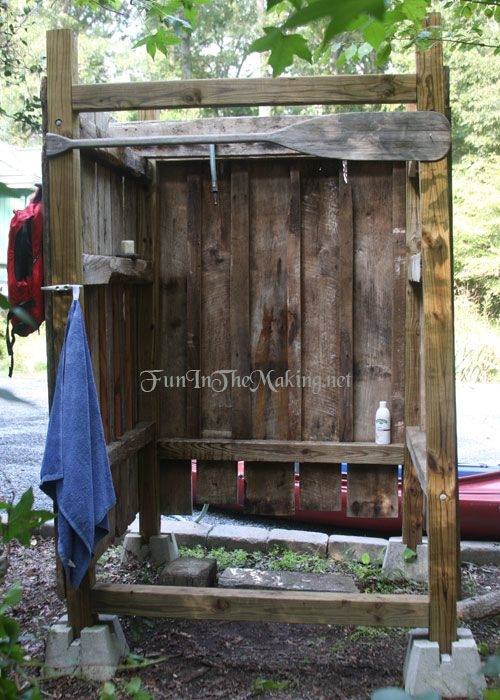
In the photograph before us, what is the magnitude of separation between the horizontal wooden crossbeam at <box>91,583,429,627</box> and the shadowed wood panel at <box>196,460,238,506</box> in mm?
1181

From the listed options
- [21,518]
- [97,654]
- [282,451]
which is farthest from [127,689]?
[21,518]

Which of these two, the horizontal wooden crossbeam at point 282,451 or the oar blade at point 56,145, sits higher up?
the oar blade at point 56,145

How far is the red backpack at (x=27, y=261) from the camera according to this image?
3512 millimetres

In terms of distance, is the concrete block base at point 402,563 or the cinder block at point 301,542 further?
the cinder block at point 301,542

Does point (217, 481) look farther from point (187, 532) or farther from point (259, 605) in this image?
point (259, 605)

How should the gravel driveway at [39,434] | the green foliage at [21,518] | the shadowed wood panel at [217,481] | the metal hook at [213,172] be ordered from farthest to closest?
the gravel driveway at [39,434] → the shadowed wood panel at [217,481] → the metal hook at [213,172] → the green foliage at [21,518]

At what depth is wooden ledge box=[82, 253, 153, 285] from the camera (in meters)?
3.52

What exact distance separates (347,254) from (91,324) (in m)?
1.59

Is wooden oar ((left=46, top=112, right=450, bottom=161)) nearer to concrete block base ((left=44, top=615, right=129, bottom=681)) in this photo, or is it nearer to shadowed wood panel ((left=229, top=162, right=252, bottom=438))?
shadowed wood panel ((left=229, top=162, right=252, bottom=438))

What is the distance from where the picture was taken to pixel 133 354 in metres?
4.57

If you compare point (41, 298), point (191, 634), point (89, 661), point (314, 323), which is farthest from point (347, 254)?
point (89, 661)

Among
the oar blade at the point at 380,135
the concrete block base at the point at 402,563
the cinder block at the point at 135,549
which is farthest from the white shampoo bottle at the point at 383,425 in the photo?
the oar blade at the point at 380,135

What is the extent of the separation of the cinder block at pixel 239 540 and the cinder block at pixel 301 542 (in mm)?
54

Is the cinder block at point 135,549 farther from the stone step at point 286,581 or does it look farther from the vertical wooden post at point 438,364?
the vertical wooden post at point 438,364
